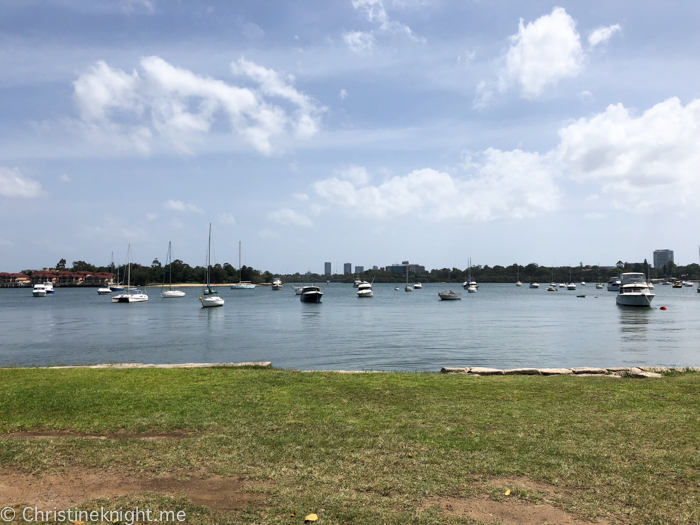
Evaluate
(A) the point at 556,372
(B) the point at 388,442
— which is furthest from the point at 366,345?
(B) the point at 388,442

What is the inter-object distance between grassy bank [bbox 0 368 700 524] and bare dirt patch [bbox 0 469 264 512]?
0.18m

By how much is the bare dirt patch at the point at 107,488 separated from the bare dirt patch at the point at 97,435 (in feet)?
5.34

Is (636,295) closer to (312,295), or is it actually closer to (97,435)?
(312,295)

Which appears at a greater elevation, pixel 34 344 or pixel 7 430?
pixel 7 430

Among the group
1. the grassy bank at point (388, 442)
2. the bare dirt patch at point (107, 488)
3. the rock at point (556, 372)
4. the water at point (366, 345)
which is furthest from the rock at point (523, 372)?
the bare dirt patch at point (107, 488)

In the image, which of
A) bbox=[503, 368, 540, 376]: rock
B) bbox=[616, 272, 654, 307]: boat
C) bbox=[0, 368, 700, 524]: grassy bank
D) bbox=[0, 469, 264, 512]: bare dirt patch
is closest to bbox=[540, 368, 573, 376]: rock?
bbox=[503, 368, 540, 376]: rock

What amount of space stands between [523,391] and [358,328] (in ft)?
111

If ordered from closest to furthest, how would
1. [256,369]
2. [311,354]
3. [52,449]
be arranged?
1. [52,449]
2. [256,369]
3. [311,354]

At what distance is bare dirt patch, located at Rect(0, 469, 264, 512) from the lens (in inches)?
225

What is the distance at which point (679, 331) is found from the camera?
137 ft

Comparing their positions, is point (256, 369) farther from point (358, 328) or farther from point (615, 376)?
point (358, 328)

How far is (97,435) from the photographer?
27.4 feet

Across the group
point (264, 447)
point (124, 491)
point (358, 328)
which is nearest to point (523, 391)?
point (264, 447)

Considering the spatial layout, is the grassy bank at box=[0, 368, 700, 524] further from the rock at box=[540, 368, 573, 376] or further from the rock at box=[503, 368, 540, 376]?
the rock at box=[503, 368, 540, 376]
